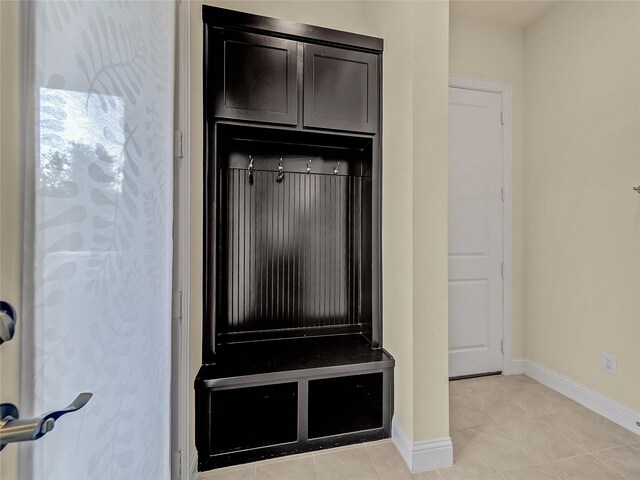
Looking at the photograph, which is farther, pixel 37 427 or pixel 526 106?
pixel 526 106

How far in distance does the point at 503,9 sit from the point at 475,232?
184 centimetres

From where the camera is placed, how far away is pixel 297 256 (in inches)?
87.3

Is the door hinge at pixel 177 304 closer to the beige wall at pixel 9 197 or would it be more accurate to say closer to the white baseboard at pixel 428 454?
the beige wall at pixel 9 197

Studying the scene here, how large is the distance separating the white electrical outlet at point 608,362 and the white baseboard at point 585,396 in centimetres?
20

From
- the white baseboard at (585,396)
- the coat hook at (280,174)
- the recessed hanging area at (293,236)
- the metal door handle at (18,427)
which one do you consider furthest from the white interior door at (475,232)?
the metal door handle at (18,427)

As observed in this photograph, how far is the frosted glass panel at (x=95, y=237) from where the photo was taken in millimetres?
513

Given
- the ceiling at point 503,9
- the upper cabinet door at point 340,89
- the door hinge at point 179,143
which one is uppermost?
the ceiling at point 503,9

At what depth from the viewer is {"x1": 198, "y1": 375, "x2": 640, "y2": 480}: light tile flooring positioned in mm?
1562

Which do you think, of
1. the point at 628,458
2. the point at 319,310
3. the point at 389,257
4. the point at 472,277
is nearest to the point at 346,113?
the point at 389,257

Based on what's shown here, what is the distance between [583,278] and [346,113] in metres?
2.12

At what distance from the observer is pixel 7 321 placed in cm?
45

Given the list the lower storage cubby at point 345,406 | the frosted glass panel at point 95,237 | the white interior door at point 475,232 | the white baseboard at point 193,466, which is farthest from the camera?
the white interior door at point 475,232

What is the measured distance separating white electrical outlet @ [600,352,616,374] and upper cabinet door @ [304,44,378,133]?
2222 mm

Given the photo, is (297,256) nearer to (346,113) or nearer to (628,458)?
(346,113)
